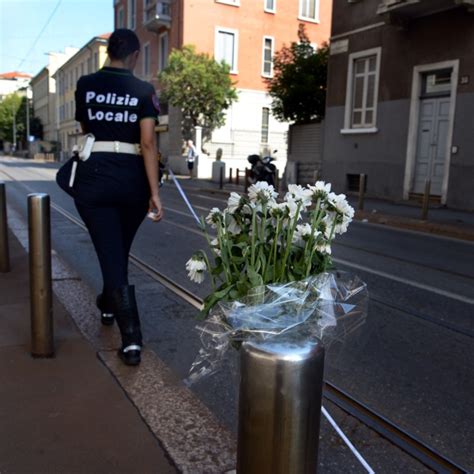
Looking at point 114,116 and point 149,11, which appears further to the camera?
point 149,11

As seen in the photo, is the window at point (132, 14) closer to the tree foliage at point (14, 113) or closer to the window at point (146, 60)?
the window at point (146, 60)

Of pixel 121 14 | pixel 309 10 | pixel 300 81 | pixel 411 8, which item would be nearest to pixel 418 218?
pixel 411 8

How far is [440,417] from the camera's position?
306cm

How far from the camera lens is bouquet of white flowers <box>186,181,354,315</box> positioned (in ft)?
6.79

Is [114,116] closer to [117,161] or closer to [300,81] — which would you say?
[117,161]

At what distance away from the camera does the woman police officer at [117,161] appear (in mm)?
3412

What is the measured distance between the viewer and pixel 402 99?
53.7 feet

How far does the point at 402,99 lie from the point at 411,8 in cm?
251

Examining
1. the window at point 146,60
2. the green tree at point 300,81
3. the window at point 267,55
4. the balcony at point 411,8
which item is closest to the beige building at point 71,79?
the window at point 146,60

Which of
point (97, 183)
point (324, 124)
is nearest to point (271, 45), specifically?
point (324, 124)

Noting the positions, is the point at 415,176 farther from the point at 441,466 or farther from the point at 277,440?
the point at 277,440

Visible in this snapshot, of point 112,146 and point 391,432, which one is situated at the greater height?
point 112,146

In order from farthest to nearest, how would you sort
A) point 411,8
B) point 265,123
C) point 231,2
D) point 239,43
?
1. point 265,123
2. point 239,43
3. point 231,2
4. point 411,8

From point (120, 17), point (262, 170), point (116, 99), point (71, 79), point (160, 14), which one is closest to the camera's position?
point (116, 99)
